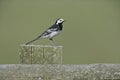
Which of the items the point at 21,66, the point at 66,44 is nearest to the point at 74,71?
the point at 21,66

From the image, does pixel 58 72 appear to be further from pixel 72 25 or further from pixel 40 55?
A: pixel 72 25

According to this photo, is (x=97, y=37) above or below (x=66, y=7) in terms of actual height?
below

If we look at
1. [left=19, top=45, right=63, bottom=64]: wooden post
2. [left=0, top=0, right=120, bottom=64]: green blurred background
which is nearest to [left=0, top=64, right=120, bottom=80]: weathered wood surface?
[left=19, top=45, right=63, bottom=64]: wooden post

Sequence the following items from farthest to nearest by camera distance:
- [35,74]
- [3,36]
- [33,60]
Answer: [3,36]
[33,60]
[35,74]

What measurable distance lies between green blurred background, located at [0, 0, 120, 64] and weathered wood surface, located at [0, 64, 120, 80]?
2.77 m

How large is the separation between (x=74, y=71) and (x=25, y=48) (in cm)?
42

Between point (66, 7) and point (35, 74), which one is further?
point (66, 7)

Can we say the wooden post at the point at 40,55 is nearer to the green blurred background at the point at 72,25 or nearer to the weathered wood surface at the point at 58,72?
the weathered wood surface at the point at 58,72

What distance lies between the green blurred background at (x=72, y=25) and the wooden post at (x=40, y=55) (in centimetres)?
251

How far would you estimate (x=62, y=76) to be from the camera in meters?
2.23

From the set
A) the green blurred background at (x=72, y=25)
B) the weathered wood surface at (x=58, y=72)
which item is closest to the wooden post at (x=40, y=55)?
the weathered wood surface at (x=58, y=72)

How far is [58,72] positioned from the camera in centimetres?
224

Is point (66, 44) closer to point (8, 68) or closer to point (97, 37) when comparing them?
point (97, 37)

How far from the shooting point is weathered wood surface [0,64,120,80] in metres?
2.23
